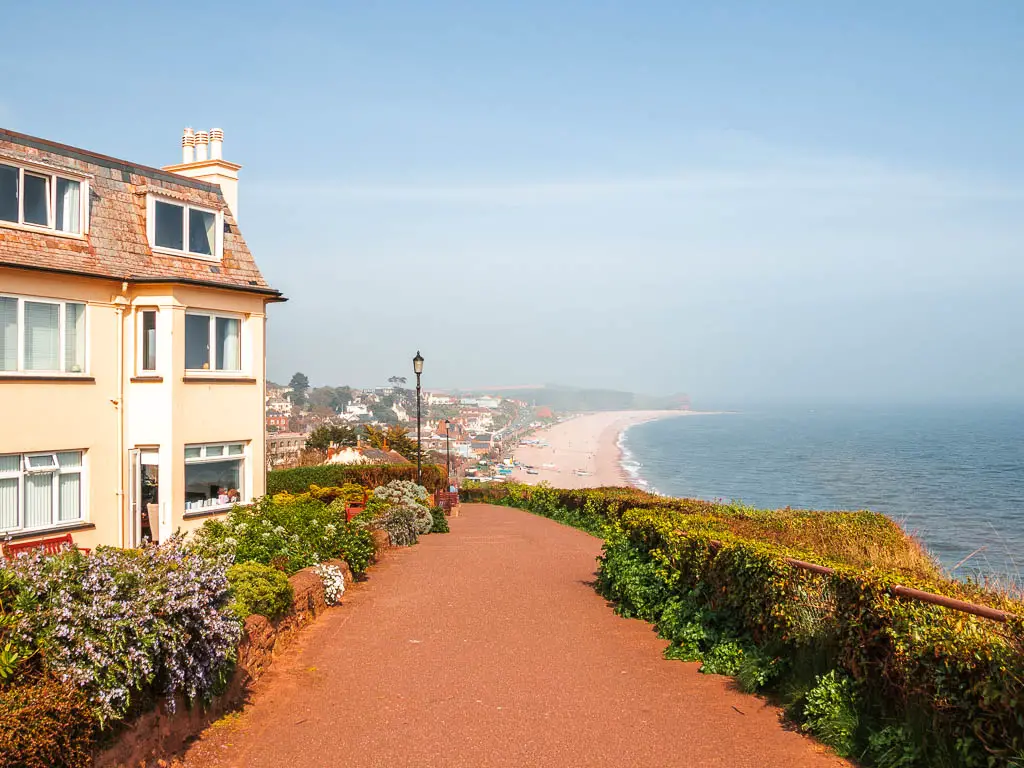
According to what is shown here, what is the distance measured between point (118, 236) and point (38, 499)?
5079 mm

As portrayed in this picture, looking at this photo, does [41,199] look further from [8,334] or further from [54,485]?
[54,485]

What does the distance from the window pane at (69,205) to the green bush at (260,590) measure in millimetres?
8714

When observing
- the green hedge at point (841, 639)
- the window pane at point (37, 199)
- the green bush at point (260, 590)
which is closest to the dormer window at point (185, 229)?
the window pane at point (37, 199)

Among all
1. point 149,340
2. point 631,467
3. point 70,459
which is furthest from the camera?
point 631,467

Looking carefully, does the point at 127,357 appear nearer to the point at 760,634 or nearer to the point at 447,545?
the point at 447,545

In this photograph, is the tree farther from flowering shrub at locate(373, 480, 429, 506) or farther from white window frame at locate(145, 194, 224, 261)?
white window frame at locate(145, 194, 224, 261)

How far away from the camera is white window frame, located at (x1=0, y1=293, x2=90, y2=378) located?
14.4 meters

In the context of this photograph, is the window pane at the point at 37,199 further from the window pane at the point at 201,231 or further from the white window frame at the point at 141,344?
the window pane at the point at 201,231

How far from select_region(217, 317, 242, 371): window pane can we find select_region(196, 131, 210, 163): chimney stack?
4441 mm

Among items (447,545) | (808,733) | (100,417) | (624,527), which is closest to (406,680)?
(808,733)

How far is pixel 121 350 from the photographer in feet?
53.4

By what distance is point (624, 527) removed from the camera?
44.5ft

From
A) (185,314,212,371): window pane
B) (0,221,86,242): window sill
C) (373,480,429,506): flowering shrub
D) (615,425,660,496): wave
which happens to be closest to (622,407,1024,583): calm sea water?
(615,425,660,496): wave

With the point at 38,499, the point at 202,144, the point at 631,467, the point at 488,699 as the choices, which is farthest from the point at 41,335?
the point at 631,467
